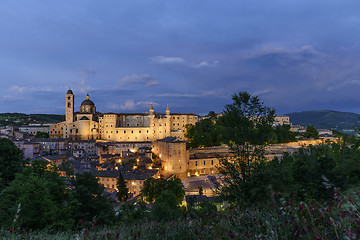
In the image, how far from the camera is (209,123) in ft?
202

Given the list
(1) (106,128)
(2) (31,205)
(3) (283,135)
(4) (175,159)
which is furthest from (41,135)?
(3) (283,135)

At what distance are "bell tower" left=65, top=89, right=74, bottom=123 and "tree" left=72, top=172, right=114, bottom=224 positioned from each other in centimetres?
→ 5865

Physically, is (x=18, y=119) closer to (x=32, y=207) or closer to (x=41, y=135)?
(x=41, y=135)

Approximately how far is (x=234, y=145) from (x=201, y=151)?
36.4 metres

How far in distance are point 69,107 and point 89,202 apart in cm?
6076

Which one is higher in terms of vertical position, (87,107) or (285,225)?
(87,107)

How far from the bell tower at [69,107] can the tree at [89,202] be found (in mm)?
58653

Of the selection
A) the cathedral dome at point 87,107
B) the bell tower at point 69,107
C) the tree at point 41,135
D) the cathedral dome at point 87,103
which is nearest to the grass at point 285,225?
the bell tower at point 69,107

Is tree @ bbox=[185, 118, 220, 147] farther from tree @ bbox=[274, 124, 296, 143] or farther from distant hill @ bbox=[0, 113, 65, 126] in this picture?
distant hill @ bbox=[0, 113, 65, 126]

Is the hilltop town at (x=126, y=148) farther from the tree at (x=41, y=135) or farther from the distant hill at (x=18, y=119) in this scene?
the distant hill at (x=18, y=119)

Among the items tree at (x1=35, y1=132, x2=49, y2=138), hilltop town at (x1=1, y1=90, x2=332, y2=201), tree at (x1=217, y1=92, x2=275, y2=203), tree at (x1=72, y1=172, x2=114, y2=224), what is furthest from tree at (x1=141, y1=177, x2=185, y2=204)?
tree at (x1=35, y1=132, x2=49, y2=138)

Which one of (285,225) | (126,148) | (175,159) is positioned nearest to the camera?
(285,225)

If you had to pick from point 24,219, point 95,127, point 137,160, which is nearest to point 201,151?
point 137,160

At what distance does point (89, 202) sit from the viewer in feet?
41.4
